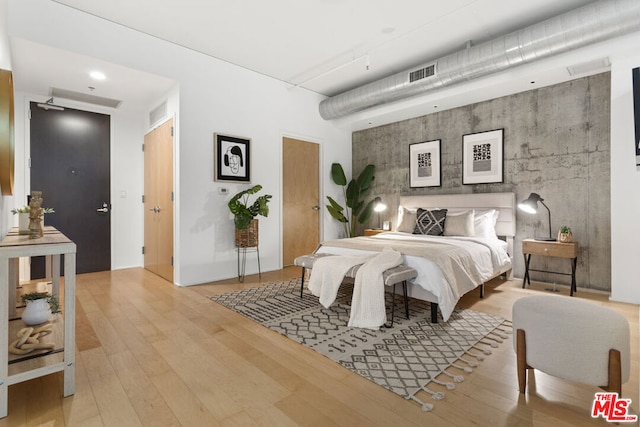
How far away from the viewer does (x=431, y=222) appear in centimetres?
437

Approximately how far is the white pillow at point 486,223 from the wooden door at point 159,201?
157 inches

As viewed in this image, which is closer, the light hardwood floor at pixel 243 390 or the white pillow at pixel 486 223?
the light hardwood floor at pixel 243 390

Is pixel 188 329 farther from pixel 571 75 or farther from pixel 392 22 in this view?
pixel 571 75

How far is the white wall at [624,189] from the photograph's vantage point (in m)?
3.13

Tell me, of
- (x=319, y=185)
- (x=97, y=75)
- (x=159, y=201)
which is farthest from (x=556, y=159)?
(x=97, y=75)

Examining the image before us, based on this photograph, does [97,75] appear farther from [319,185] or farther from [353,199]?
[353,199]

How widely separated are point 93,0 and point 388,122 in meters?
4.23

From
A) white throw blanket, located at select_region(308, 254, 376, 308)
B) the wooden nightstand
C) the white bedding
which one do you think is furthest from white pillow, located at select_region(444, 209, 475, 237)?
white throw blanket, located at select_region(308, 254, 376, 308)

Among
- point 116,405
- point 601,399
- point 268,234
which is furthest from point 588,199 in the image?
point 116,405

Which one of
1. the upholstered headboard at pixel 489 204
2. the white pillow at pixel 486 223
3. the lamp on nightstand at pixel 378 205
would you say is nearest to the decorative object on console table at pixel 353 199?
the lamp on nightstand at pixel 378 205

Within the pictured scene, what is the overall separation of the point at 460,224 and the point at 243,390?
338cm

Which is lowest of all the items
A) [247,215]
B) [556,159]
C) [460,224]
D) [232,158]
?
[460,224]

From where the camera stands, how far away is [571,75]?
360cm

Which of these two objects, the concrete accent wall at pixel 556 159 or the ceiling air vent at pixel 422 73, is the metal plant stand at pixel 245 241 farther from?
the concrete accent wall at pixel 556 159
